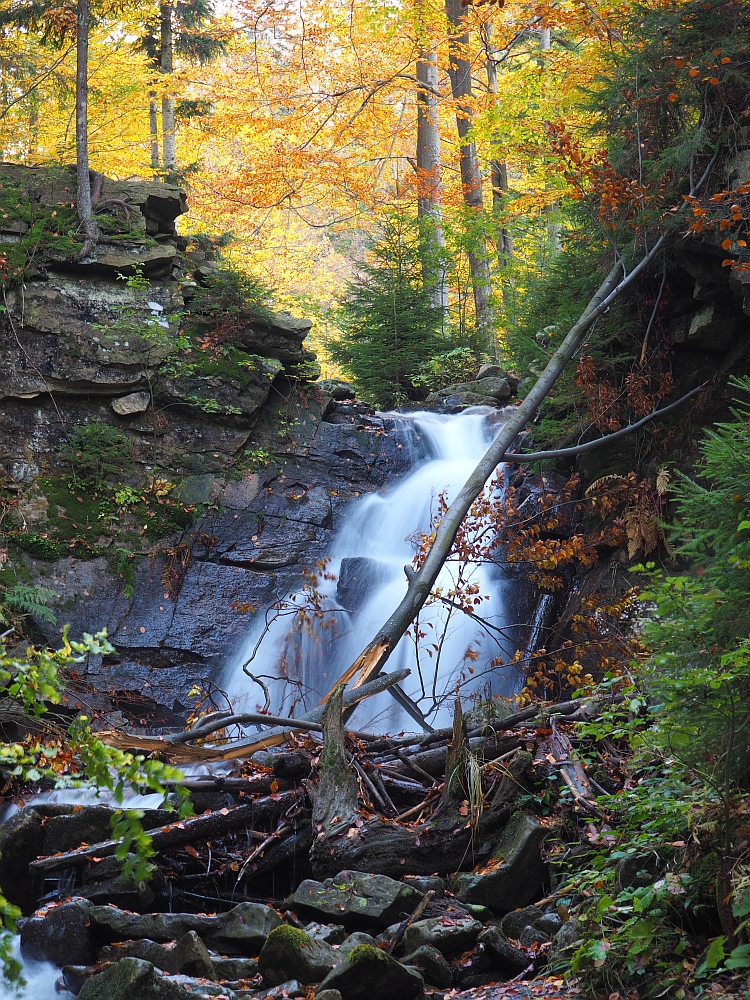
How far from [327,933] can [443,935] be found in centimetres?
57

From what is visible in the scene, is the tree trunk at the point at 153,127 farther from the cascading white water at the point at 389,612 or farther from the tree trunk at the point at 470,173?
the cascading white water at the point at 389,612

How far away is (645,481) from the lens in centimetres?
736

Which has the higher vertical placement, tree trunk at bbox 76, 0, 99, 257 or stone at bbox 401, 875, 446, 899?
tree trunk at bbox 76, 0, 99, 257

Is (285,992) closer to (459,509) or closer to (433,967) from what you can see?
(433,967)

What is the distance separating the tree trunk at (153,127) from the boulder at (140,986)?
1466cm

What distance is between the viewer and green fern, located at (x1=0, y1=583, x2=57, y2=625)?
8.38m

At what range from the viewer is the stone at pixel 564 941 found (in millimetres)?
3400

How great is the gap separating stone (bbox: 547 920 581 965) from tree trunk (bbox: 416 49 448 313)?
11.2 meters

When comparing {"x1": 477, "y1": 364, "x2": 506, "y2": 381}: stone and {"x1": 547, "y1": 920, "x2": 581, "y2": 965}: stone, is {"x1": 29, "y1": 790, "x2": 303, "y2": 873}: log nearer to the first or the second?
{"x1": 547, "y1": 920, "x2": 581, "y2": 965}: stone

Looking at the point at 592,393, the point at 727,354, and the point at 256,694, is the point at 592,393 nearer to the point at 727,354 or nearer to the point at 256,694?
the point at 727,354

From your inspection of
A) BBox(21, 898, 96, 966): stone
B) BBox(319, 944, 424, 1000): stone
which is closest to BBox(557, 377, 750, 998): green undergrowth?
BBox(319, 944, 424, 1000): stone

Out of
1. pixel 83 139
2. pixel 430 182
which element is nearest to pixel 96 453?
pixel 83 139

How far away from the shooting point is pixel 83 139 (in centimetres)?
1012

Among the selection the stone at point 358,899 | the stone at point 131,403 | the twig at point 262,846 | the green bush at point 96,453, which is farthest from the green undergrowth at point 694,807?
the stone at point 131,403
